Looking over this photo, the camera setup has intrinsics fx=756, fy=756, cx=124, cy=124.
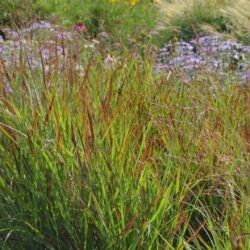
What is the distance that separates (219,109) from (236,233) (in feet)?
4.44

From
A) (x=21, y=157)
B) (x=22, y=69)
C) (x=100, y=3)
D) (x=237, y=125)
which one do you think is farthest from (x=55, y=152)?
(x=100, y=3)

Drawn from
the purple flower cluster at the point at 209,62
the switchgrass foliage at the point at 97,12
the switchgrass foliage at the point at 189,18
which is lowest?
the switchgrass foliage at the point at 97,12

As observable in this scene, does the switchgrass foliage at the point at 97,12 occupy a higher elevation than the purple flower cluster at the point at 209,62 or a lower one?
lower

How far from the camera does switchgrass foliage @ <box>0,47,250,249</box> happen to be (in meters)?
2.83

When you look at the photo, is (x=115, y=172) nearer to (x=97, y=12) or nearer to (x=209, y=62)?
(x=209, y=62)

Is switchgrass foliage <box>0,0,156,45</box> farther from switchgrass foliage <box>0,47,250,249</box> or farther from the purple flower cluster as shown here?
switchgrass foliage <box>0,47,250,249</box>

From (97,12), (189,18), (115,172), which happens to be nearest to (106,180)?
(115,172)

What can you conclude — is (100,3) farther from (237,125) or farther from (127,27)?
(237,125)

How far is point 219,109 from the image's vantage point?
157 inches

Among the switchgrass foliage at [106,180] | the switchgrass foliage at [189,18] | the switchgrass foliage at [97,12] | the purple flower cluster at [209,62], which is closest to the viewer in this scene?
the switchgrass foliage at [106,180]

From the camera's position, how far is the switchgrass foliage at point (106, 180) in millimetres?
2828

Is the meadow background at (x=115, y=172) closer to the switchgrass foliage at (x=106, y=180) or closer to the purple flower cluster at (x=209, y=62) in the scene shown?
the switchgrass foliage at (x=106, y=180)

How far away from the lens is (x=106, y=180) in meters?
2.92

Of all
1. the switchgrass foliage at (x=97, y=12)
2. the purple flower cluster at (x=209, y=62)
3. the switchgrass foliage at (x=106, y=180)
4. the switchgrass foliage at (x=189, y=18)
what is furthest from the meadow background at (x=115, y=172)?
the switchgrass foliage at (x=97, y=12)
